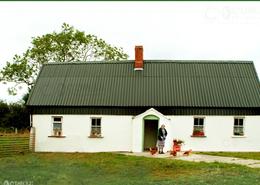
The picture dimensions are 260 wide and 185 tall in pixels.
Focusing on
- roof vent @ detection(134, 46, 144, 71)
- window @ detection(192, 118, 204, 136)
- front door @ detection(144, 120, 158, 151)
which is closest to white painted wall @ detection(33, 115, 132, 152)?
front door @ detection(144, 120, 158, 151)

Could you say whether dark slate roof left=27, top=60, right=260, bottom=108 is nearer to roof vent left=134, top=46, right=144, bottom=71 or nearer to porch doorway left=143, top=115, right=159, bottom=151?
roof vent left=134, top=46, right=144, bottom=71

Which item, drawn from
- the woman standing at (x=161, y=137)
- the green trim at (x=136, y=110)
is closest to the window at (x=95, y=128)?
the green trim at (x=136, y=110)

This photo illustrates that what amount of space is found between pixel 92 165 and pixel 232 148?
1168cm

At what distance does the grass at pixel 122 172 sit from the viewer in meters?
16.7

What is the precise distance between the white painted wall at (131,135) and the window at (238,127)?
0.27 m

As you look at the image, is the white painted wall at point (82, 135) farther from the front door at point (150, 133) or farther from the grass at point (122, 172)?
the grass at point (122, 172)

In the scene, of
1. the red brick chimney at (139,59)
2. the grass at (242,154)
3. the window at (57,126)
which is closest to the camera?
the grass at (242,154)

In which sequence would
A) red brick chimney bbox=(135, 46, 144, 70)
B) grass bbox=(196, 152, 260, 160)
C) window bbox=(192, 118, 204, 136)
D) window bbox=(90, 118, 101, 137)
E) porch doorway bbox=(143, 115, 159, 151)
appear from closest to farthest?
grass bbox=(196, 152, 260, 160), window bbox=(192, 118, 204, 136), window bbox=(90, 118, 101, 137), porch doorway bbox=(143, 115, 159, 151), red brick chimney bbox=(135, 46, 144, 70)

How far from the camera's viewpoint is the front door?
31672 mm

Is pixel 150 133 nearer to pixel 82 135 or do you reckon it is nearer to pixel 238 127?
pixel 82 135

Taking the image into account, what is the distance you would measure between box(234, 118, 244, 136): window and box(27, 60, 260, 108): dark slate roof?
1.01 meters

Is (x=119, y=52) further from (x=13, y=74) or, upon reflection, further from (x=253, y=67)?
(x=253, y=67)

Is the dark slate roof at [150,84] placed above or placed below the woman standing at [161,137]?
above

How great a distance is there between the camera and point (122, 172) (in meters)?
19.6
